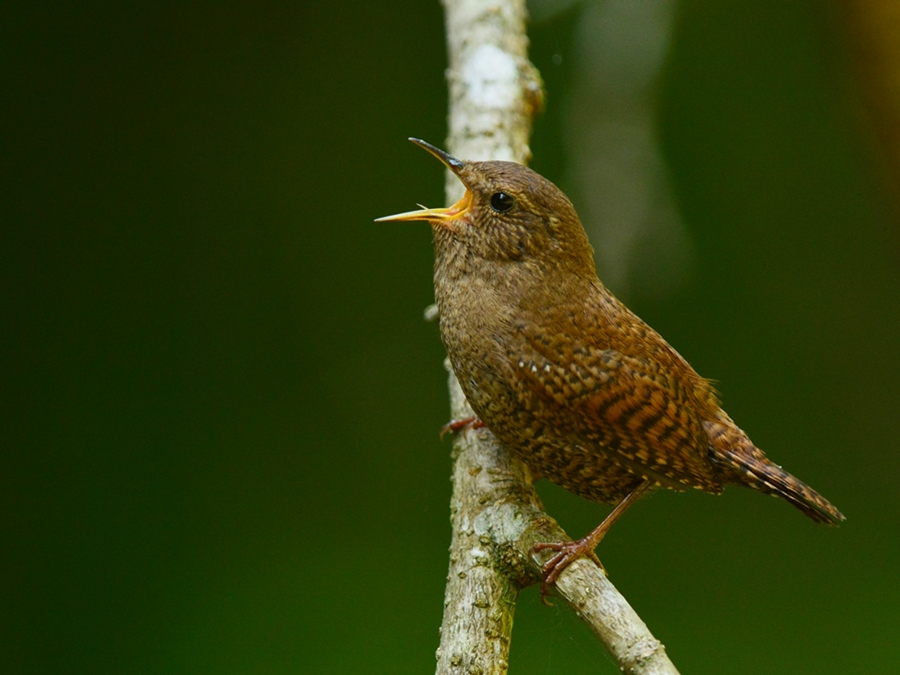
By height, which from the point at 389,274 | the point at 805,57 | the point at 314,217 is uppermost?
the point at 805,57

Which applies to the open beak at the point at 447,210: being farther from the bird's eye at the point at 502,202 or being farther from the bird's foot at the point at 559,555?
the bird's foot at the point at 559,555

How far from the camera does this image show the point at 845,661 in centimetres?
353

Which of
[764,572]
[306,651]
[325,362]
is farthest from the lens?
[325,362]

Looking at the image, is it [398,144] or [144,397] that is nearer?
[144,397]

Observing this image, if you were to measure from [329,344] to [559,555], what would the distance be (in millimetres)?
2518

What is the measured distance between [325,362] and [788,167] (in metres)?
2.65

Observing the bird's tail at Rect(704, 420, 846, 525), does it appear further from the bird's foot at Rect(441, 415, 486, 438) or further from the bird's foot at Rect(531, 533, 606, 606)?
the bird's foot at Rect(441, 415, 486, 438)

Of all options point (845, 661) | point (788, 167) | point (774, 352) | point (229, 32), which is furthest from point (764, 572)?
point (229, 32)

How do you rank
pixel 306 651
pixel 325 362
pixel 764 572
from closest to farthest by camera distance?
pixel 306 651, pixel 764 572, pixel 325 362

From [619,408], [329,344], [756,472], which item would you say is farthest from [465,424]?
[329,344]

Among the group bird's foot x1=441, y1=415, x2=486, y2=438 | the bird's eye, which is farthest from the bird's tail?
the bird's eye

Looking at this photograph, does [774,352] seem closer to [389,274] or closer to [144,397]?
[389,274]

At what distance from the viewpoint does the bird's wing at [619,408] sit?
6.81 ft

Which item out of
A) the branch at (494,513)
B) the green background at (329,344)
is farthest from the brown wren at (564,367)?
the green background at (329,344)
